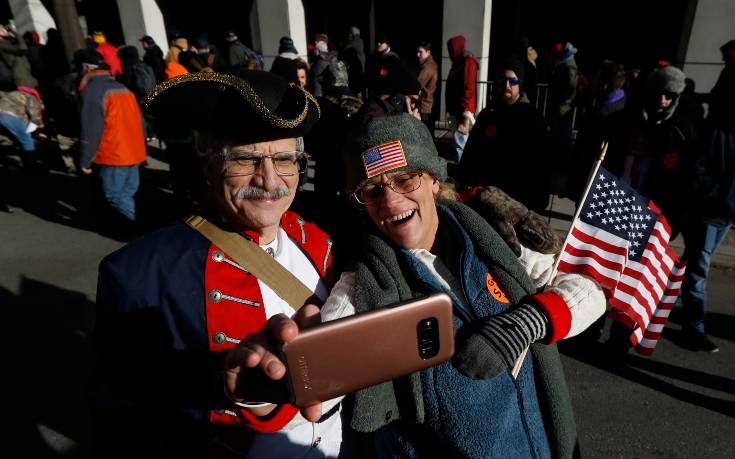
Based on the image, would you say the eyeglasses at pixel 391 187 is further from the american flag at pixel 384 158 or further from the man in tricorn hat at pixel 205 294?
the man in tricorn hat at pixel 205 294

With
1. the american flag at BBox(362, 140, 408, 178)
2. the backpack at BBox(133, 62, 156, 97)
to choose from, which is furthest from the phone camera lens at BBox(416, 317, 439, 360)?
the backpack at BBox(133, 62, 156, 97)

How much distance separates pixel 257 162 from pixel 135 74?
8992 mm

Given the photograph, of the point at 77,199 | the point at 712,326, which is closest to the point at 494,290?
the point at 712,326

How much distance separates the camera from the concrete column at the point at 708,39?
795 centimetres

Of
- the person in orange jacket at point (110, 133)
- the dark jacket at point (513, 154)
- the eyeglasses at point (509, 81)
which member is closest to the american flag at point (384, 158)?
the dark jacket at point (513, 154)

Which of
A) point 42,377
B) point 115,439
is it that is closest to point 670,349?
point 115,439

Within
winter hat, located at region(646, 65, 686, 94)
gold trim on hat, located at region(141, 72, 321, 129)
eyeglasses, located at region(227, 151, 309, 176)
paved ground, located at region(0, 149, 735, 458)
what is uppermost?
gold trim on hat, located at region(141, 72, 321, 129)

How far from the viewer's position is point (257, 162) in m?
1.48

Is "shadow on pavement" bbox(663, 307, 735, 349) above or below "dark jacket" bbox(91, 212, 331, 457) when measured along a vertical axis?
below

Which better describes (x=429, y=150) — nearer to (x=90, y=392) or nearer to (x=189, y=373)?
(x=189, y=373)

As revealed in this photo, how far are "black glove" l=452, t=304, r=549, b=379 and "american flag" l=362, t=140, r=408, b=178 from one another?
1.82 ft

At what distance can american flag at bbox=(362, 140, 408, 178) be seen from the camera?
147 centimetres

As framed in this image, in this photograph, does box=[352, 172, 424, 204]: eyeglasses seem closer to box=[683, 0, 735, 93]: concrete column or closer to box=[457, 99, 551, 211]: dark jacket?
box=[457, 99, 551, 211]: dark jacket

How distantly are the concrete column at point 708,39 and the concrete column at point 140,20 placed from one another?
520 inches
